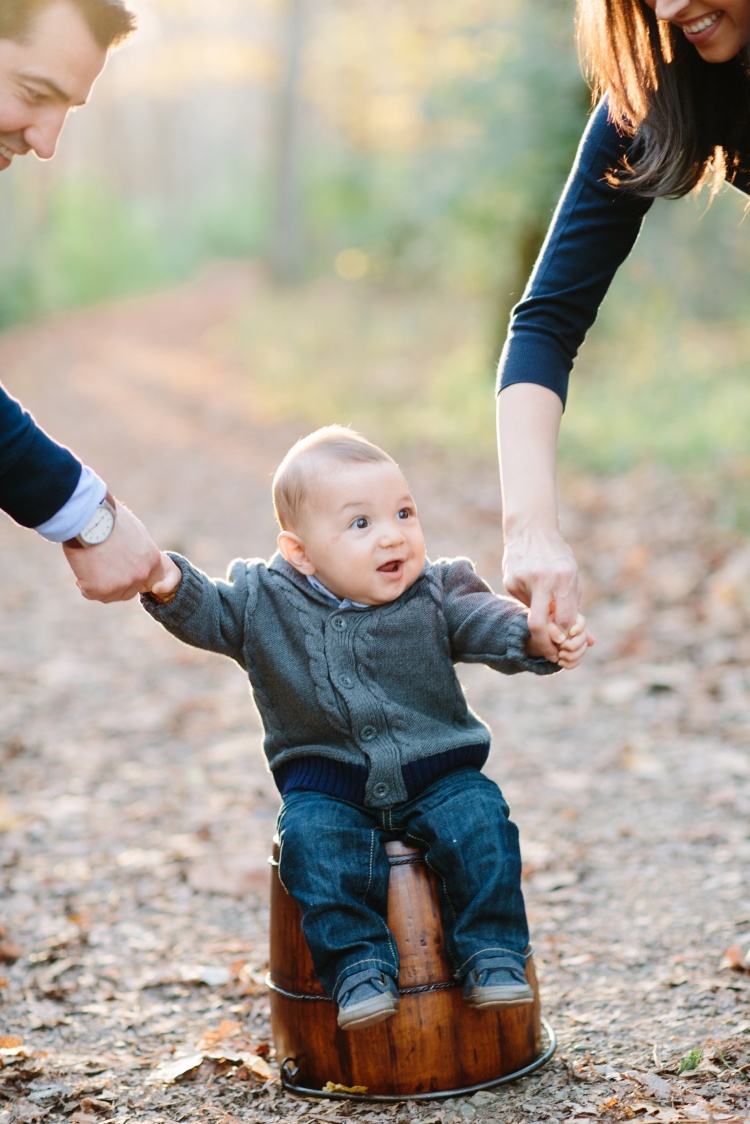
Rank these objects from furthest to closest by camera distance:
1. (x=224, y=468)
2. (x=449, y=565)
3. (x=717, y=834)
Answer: (x=224, y=468) < (x=717, y=834) < (x=449, y=565)

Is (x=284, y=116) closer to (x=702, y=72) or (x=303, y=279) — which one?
(x=303, y=279)

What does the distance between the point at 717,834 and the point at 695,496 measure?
4016 mm

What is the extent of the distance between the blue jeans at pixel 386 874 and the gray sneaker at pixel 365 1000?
0.02 metres

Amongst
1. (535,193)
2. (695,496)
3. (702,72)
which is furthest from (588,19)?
(535,193)

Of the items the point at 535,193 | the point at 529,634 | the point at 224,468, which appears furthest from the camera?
the point at 224,468

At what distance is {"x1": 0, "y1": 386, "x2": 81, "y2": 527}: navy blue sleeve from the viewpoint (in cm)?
263

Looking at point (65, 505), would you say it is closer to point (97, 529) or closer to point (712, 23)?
point (97, 529)

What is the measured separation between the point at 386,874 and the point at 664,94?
1828 mm

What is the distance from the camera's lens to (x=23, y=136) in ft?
9.04

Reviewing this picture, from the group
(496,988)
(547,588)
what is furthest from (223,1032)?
(547,588)

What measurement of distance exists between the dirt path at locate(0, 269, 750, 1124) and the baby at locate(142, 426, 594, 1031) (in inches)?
16.8

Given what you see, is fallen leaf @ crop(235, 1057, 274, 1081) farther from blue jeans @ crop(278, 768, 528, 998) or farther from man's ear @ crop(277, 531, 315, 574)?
man's ear @ crop(277, 531, 315, 574)

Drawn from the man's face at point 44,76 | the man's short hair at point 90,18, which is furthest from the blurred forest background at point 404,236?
the man's face at point 44,76

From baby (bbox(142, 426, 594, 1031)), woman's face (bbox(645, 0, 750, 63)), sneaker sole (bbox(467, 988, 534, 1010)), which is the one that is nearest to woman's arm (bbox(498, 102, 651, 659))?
baby (bbox(142, 426, 594, 1031))
